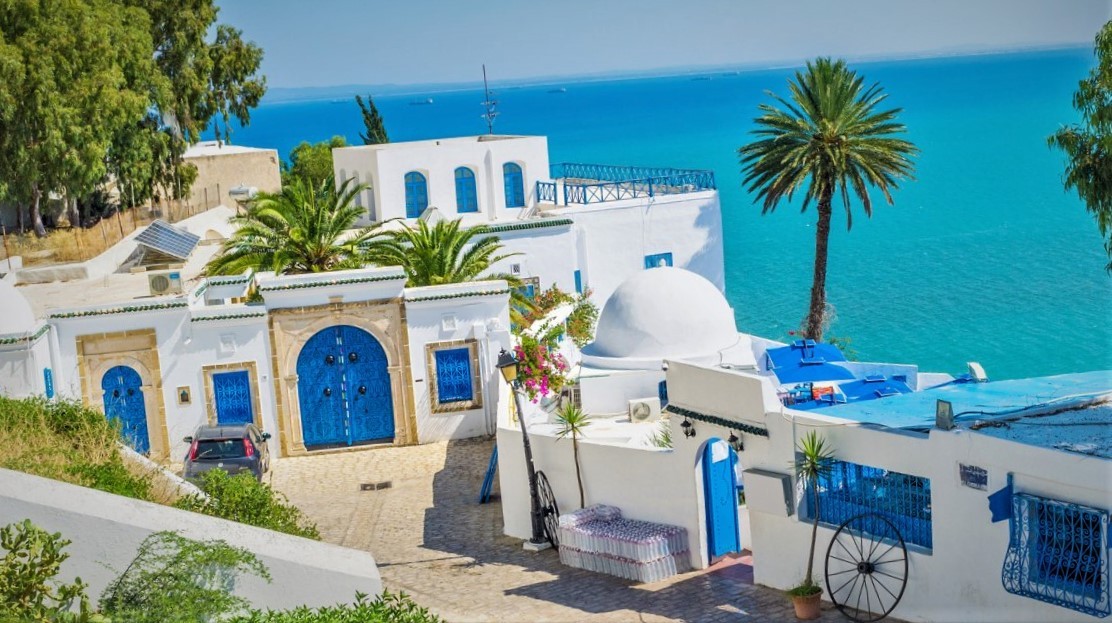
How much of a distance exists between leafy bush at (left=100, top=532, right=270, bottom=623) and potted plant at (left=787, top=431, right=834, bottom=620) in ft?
27.7

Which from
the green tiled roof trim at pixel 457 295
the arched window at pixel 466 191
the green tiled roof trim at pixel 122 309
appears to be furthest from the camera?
the arched window at pixel 466 191

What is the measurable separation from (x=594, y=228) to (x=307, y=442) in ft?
38.8

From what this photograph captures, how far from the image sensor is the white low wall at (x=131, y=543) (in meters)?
11.5

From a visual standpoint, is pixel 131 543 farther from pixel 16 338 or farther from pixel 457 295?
Answer: pixel 457 295

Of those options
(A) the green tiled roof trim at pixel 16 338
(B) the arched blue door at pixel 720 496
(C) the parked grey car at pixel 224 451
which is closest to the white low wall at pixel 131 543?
(B) the arched blue door at pixel 720 496

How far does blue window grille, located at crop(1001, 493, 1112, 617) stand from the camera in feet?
48.0

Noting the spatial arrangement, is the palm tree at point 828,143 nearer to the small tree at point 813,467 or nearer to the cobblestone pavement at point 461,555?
the cobblestone pavement at point 461,555

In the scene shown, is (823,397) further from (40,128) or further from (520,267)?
(40,128)

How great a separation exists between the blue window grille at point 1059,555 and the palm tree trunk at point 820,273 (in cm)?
2303

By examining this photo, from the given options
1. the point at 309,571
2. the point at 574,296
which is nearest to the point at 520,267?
the point at 574,296

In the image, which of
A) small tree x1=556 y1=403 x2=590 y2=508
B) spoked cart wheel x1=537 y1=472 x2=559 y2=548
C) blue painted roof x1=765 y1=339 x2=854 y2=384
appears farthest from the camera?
blue painted roof x1=765 y1=339 x2=854 y2=384

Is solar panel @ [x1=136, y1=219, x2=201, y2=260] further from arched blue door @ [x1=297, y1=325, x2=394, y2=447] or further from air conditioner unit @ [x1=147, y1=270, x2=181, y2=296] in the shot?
arched blue door @ [x1=297, y1=325, x2=394, y2=447]

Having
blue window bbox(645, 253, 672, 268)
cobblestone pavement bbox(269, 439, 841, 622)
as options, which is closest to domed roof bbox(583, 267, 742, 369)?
cobblestone pavement bbox(269, 439, 841, 622)

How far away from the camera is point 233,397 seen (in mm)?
27750
